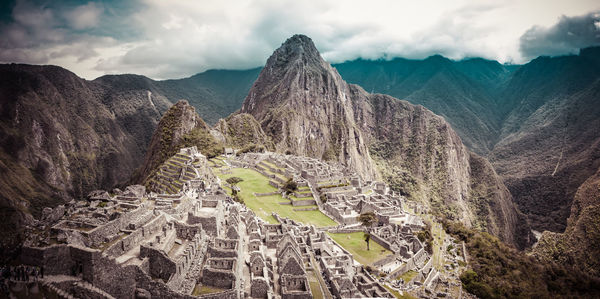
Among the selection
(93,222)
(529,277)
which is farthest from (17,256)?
(529,277)

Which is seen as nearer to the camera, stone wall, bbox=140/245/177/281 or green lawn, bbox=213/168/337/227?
stone wall, bbox=140/245/177/281

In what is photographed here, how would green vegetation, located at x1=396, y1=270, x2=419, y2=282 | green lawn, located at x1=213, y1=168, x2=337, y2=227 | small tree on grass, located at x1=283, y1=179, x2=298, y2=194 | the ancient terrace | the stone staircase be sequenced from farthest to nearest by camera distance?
small tree on grass, located at x1=283, y1=179, x2=298, y2=194
the stone staircase
green lawn, located at x1=213, y1=168, x2=337, y2=227
green vegetation, located at x1=396, y1=270, x2=419, y2=282
the ancient terrace

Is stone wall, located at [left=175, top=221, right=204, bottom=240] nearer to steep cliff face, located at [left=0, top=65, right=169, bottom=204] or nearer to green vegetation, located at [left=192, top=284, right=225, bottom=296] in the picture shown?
green vegetation, located at [left=192, top=284, right=225, bottom=296]

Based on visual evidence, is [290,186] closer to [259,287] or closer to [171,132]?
[259,287]

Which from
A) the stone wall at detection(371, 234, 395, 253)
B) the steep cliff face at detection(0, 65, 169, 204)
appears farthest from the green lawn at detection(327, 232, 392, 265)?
the steep cliff face at detection(0, 65, 169, 204)

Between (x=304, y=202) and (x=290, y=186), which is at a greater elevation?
(x=290, y=186)

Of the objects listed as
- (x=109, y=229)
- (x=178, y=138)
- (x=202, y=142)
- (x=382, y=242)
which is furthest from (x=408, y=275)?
(x=178, y=138)
